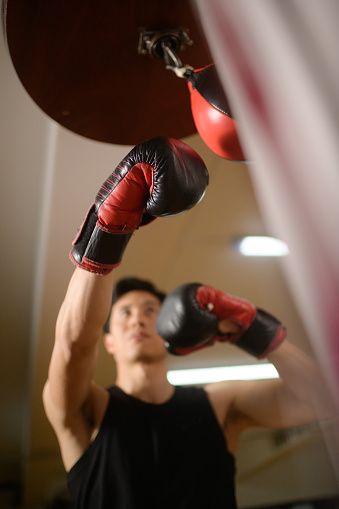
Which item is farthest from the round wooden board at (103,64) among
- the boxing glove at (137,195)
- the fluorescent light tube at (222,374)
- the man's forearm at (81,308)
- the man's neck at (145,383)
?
the fluorescent light tube at (222,374)

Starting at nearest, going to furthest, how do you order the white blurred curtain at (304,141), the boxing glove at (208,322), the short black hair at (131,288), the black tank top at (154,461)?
the white blurred curtain at (304,141) < the black tank top at (154,461) < the boxing glove at (208,322) < the short black hair at (131,288)

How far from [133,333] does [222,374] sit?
1.56 feet

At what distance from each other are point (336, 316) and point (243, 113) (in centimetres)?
16

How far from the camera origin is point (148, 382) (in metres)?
1.05

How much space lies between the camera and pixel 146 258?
1472mm

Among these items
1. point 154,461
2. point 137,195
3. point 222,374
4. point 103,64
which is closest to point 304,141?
point 137,195

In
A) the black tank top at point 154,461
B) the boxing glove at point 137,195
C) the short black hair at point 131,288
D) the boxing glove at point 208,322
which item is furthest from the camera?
the short black hair at point 131,288

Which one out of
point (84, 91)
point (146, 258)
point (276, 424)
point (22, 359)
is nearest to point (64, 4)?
point (84, 91)

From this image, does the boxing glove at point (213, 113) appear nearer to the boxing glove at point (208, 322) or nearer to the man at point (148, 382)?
Answer: the man at point (148, 382)

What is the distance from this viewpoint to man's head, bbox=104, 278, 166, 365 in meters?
1.04

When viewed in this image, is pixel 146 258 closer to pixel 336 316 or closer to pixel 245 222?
pixel 245 222

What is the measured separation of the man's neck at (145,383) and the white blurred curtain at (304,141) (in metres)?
0.85

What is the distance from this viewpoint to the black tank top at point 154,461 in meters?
0.78

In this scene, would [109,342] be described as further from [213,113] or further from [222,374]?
[213,113]
